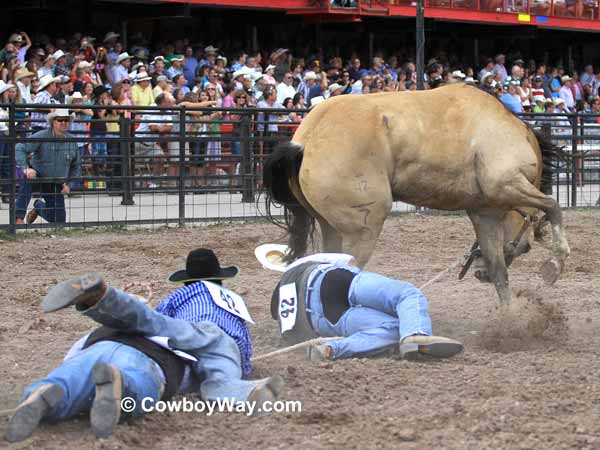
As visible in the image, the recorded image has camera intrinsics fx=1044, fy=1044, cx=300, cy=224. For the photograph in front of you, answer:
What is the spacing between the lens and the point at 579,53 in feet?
98.5

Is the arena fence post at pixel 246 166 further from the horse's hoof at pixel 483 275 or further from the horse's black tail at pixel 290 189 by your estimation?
the horse's hoof at pixel 483 275

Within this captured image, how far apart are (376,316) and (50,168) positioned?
6843 mm

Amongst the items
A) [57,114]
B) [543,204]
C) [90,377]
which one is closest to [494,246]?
[543,204]

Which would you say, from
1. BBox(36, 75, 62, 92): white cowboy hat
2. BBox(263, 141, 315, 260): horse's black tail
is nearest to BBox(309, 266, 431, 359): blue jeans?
BBox(263, 141, 315, 260): horse's black tail

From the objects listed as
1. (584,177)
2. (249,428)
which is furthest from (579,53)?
(249,428)

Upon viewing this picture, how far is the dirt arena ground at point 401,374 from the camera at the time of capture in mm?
4148

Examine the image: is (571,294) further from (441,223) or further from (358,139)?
(441,223)

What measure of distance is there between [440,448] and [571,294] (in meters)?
4.54

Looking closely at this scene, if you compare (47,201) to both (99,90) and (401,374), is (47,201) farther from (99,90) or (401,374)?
(401,374)

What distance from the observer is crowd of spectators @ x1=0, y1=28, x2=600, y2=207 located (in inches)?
502

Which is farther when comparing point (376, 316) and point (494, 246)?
point (494, 246)

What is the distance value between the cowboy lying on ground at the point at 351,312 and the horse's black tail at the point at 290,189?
973 mm

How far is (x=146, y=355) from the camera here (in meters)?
4.52

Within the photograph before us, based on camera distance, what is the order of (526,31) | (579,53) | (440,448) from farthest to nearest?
(579,53)
(526,31)
(440,448)
